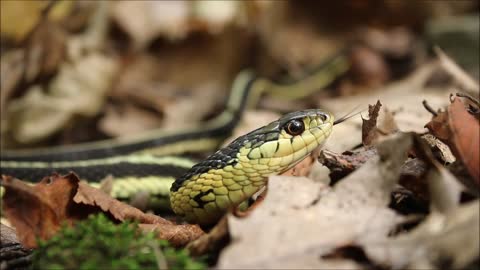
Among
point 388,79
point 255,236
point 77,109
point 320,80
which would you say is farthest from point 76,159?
point 388,79

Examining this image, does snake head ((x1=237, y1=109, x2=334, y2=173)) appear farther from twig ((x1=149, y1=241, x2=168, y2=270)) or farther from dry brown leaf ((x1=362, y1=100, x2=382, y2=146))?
twig ((x1=149, y1=241, x2=168, y2=270))

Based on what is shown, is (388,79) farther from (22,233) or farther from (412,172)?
(22,233)

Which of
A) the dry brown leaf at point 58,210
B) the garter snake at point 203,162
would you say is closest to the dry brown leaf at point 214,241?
the dry brown leaf at point 58,210

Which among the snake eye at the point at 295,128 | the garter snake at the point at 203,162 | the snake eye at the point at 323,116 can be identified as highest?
the snake eye at the point at 323,116

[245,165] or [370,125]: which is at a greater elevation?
[370,125]

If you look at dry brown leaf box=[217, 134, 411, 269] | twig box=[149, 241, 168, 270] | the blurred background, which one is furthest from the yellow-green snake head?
the blurred background

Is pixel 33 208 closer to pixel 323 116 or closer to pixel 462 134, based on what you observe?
pixel 323 116

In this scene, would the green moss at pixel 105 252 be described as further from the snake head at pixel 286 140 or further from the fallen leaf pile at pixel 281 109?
the snake head at pixel 286 140

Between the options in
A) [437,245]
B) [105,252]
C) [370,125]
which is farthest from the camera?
[370,125]

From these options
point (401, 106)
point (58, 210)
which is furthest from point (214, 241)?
point (401, 106)
